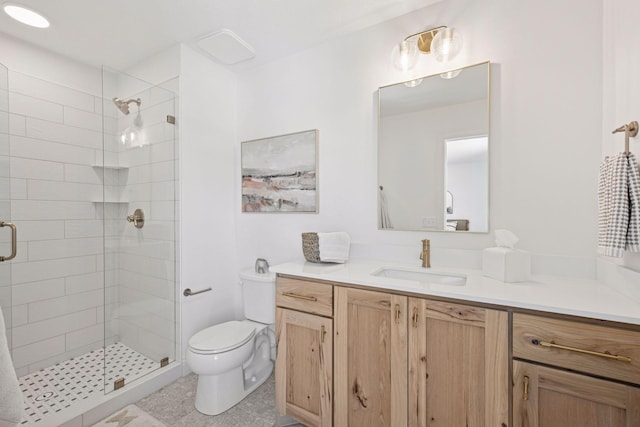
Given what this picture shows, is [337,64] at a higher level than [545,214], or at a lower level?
higher

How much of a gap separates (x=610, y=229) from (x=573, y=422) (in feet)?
2.27

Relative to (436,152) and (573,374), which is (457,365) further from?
(436,152)

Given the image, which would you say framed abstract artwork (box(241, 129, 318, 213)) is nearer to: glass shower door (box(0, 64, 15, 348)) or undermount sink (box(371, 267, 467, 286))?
undermount sink (box(371, 267, 467, 286))

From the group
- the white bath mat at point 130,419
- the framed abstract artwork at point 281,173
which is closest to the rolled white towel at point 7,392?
the white bath mat at point 130,419

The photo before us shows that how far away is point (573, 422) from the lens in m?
0.93

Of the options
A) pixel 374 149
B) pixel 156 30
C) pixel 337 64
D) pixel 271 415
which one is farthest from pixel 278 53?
pixel 271 415

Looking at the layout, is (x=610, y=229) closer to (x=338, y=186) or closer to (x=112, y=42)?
(x=338, y=186)

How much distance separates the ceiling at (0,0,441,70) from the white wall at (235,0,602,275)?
0.46 feet

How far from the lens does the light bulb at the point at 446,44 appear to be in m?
1.58

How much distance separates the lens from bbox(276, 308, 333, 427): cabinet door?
4.65 feet

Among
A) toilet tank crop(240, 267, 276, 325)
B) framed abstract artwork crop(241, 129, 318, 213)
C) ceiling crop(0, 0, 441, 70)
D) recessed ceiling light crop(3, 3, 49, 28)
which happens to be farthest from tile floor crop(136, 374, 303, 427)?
recessed ceiling light crop(3, 3, 49, 28)

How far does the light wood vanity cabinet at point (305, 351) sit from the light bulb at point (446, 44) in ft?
4.80

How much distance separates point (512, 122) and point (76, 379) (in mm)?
3231

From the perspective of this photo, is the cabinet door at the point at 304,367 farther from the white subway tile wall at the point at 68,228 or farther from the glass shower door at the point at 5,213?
the glass shower door at the point at 5,213
